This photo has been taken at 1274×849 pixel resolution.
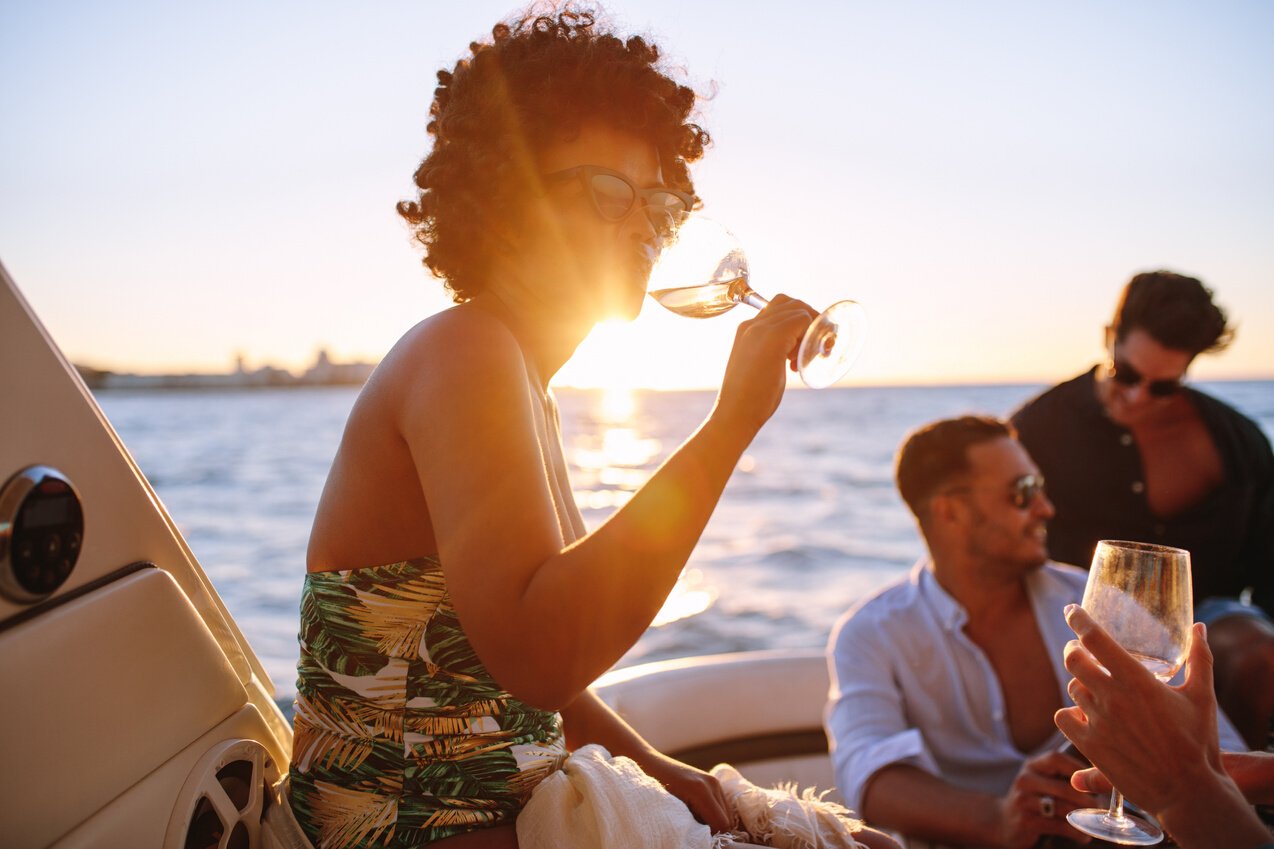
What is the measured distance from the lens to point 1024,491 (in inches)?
131

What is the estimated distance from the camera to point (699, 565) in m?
11.8

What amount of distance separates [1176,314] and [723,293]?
300 cm

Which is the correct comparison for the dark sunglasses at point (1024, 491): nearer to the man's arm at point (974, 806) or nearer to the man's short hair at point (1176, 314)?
the man's arm at point (974, 806)

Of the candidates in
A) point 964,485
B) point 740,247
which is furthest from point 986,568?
point 740,247

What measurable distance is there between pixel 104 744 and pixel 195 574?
0.46m

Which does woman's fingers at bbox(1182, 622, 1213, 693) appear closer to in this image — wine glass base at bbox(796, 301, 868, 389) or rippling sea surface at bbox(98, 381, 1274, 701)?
wine glass base at bbox(796, 301, 868, 389)

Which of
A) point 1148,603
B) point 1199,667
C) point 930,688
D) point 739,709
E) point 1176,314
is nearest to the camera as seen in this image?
point 1199,667

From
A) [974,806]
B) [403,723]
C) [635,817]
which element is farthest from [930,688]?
[403,723]

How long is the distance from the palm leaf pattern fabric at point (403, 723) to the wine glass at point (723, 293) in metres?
0.80

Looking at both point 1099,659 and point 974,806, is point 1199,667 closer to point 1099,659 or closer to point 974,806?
point 1099,659

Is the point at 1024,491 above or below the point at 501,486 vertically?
below

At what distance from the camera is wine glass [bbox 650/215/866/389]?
1.78 m

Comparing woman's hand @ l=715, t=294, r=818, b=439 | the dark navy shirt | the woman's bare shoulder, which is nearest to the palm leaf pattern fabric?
the woman's bare shoulder

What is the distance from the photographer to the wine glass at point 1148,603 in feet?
5.51
